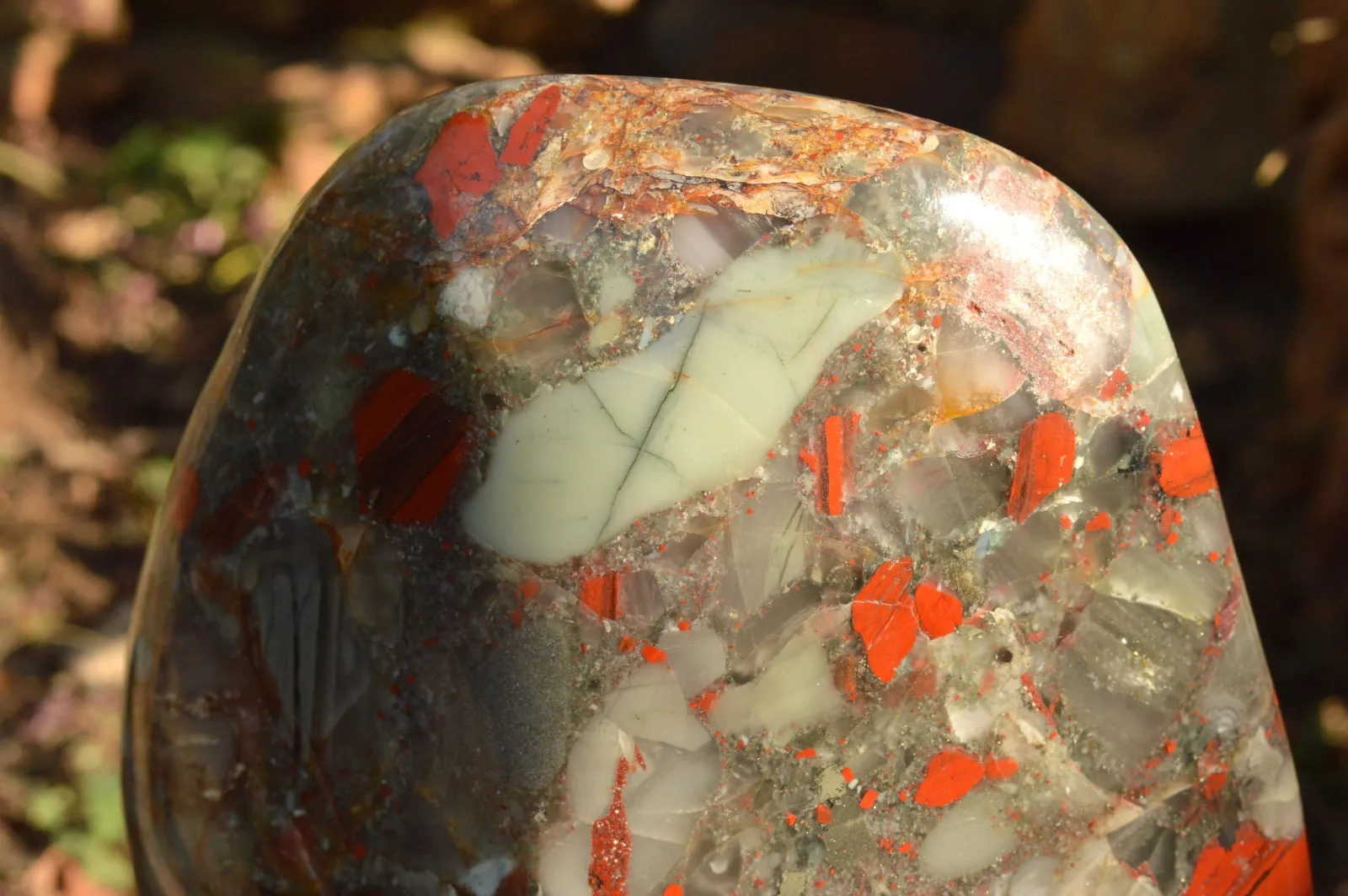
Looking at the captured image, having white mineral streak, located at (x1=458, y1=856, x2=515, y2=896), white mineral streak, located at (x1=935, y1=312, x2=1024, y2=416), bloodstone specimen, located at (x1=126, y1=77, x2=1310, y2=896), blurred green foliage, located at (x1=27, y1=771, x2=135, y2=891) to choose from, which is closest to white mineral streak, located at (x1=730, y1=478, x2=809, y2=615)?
bloodstone specimen, located at (x1=126, y1=77, x2=1310, y2=896)

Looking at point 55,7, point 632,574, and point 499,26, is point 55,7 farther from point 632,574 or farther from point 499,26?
point 632,574

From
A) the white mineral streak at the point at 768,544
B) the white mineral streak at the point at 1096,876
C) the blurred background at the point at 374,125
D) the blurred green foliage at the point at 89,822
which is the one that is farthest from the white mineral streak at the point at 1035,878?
the blurred green foliage at the point at 89,822

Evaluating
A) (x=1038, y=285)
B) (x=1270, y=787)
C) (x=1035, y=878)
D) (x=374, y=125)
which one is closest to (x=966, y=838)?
(x=1035, y=878)

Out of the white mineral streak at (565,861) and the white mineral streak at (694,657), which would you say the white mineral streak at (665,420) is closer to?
the white mineral streak at (694,657)

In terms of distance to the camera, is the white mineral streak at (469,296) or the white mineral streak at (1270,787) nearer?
the white mineral streak at (469,296)

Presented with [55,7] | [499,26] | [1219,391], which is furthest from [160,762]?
[499,26]

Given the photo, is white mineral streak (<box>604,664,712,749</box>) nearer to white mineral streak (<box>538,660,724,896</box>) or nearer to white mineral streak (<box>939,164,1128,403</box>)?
white mineral streak (<box>538,660,724,896</box>)
